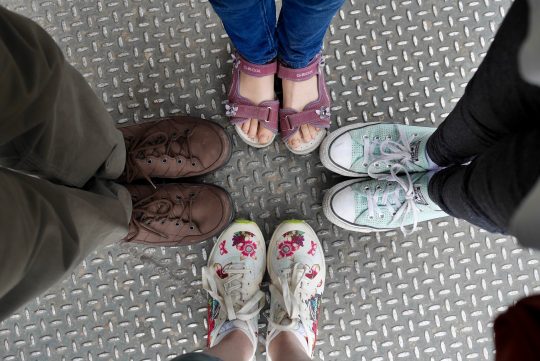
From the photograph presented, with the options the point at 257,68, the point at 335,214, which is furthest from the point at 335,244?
the point at 257,68

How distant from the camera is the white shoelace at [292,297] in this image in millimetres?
913

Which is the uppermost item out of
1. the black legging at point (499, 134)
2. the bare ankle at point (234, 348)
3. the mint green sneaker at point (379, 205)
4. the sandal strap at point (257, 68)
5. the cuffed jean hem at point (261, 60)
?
the black legging at point (499, 134)

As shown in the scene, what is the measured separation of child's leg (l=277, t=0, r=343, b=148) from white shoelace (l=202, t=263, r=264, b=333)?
308mm

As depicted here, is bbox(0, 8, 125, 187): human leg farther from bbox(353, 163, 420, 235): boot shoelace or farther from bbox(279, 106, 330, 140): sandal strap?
bbox(353, 163, 420, 235): boot shoelace

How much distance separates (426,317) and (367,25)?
0.68 meters

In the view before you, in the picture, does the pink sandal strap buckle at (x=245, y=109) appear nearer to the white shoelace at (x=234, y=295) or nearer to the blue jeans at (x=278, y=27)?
the blue jeans at (x=278, y=27)

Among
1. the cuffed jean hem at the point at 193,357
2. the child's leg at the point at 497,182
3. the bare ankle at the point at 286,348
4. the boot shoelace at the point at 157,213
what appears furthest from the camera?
the boot shoelace at the point at 157,213

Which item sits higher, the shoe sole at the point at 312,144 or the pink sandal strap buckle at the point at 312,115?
the pink sandal strap buckle at the point at 312,115

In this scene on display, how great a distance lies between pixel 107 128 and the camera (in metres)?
0.72

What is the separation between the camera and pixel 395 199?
0.94m

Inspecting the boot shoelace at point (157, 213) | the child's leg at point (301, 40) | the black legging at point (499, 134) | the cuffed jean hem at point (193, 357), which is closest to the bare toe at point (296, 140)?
the child's leg at point (301, 40)

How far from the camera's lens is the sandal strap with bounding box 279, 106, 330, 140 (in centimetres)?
96

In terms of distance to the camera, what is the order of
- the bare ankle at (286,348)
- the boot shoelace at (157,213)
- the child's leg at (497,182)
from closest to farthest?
the child's leg at (497,182), the bare ankle at (286,348), the boot shoelace at (157,213)

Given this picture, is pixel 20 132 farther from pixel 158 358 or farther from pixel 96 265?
pixel 158 358
